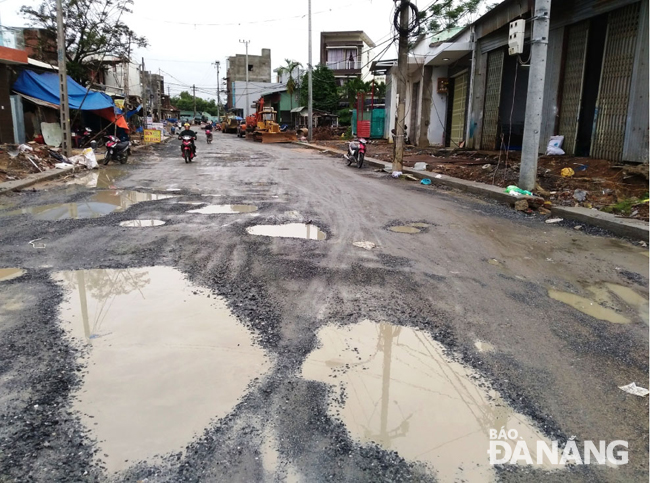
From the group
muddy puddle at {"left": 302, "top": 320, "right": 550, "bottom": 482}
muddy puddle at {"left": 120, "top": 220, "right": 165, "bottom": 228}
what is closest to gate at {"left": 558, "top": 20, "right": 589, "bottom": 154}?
muddy puddle at {"left": 120, "top": 220, "right": 165, "bottom": 228}

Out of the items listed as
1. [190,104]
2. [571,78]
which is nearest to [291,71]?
[571,78]

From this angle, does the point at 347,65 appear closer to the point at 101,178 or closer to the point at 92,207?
the point at 101,178

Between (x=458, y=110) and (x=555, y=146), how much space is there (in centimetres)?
960

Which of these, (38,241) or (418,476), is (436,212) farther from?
(418,476)

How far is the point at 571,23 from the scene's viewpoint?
494 inches

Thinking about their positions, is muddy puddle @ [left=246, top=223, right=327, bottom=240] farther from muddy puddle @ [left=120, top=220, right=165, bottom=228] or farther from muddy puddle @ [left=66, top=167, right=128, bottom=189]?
muddy puddle @ [left=66, top=167, right=128, bottom=189]

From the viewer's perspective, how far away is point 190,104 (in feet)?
427

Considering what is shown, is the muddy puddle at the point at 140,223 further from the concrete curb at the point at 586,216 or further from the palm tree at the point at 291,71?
the palm tree at the point at 291,71

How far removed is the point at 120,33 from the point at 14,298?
96.1ft

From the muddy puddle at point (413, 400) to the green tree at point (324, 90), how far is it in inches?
1875

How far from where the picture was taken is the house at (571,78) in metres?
10.4

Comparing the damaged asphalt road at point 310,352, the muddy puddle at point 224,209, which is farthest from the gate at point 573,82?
the muddy puddle at point 224,209

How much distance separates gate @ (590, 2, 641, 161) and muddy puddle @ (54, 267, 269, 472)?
410 inches

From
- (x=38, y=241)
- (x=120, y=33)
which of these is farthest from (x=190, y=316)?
(x=120, y=33)
